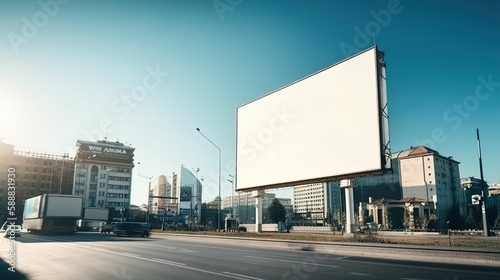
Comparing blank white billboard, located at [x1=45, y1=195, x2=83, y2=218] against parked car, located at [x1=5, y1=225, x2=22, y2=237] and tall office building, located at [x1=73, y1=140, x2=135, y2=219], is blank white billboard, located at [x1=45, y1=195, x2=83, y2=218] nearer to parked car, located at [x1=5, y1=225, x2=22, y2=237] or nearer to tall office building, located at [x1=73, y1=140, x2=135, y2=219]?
parked car, located at [x1=5, y1=225, x2=22, y2=237]

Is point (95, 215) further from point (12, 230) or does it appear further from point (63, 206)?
point (12, 230)

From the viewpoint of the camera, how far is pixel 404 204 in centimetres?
10738

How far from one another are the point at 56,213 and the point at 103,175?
256ft

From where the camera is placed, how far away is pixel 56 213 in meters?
38.1

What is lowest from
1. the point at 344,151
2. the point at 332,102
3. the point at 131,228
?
the point at 131,228

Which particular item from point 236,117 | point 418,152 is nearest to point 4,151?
point 236,117

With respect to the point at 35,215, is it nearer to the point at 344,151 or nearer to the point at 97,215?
the point at 97,215

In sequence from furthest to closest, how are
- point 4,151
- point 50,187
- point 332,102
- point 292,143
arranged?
point 50,187 → point 4,151 → point 292,143 → point 332,102

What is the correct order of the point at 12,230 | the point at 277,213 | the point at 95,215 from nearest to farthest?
1. the point at 12,230
2. the point at 95,215
3. the point at 277,213

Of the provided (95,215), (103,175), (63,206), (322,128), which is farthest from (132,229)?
(103,175)

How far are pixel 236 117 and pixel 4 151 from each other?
99.5 m

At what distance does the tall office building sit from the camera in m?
108

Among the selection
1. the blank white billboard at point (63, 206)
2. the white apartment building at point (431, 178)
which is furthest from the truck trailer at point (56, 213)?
the white apartment building at point (431, 178)

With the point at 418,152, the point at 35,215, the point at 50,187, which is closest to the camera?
the point at 35,215
